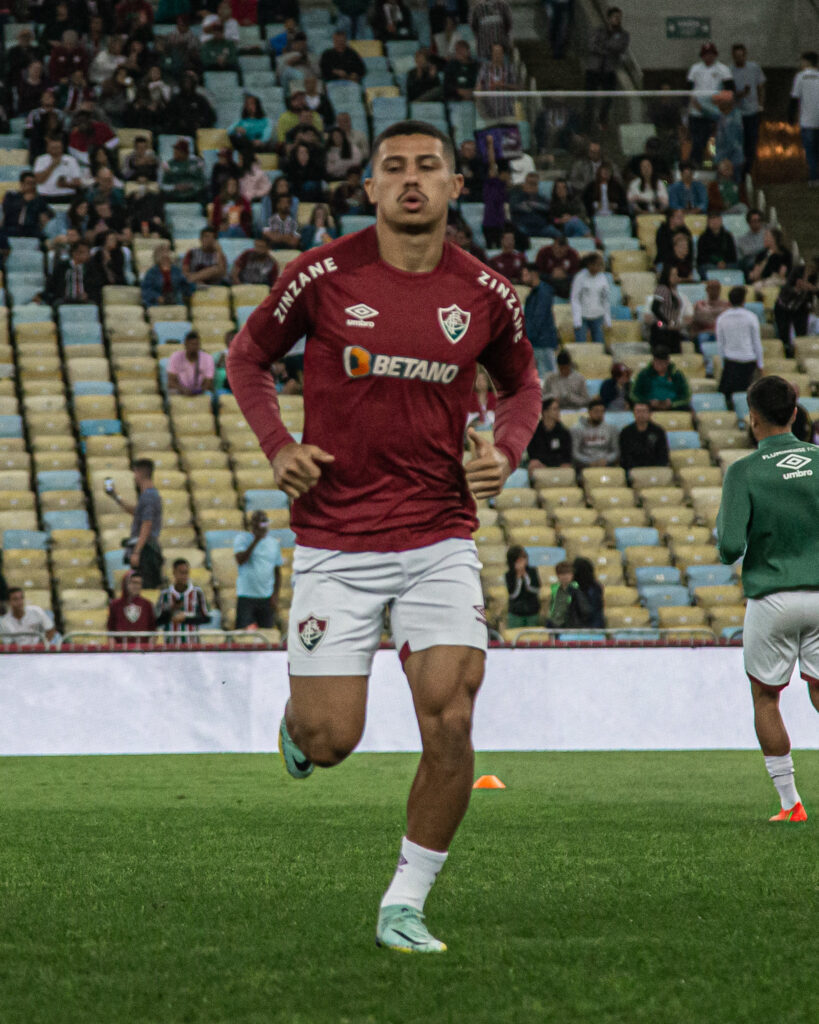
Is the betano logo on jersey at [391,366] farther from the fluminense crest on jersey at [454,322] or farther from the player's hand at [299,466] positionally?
the player's hand at [299,466]

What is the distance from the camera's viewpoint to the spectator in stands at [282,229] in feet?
64.6

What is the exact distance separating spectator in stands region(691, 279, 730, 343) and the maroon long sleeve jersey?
15.1 metres

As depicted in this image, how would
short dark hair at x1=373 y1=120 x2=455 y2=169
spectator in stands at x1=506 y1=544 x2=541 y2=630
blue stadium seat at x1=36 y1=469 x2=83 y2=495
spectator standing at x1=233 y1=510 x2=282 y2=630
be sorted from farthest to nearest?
1. blue stadium seat at x1=36 y1=469 x2=83 y2=495
2. spectator in stands at x1=506 y1=544 x2=541 y2=630
3. spectator standing at x1=233 y1=510 x2=282 y2=630
4. short dark hair at x1=373 y1=120 x2=455 y2=169

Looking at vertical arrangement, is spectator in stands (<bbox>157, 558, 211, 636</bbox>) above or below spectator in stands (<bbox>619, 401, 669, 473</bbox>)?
below

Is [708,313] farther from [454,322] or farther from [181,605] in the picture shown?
[454,322]

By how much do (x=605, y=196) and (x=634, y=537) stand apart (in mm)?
6366

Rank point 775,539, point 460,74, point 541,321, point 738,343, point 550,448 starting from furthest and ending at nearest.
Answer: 1. point 460,74
2. point 541,321
3. point 738,343
4. point 550,448
5. point 775,539

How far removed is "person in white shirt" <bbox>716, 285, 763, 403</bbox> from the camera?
1809cm

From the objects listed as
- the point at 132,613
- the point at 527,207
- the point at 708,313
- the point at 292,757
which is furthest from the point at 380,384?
the point at 527,207

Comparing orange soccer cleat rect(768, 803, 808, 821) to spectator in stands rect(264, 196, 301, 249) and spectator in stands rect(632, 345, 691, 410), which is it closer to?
spectator in stands rect(632, 345, 691, 410)

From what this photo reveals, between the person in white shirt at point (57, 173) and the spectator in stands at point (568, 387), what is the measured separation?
6.39m

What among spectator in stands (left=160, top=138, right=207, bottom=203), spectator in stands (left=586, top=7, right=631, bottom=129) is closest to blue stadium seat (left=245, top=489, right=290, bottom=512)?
spectator in stands (left=160, top=138, right=207, bottom=203)

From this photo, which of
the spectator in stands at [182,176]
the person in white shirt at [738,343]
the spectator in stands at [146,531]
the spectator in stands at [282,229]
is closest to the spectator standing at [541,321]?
the person in white shirt at [738,343]

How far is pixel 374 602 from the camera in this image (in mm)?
4684
